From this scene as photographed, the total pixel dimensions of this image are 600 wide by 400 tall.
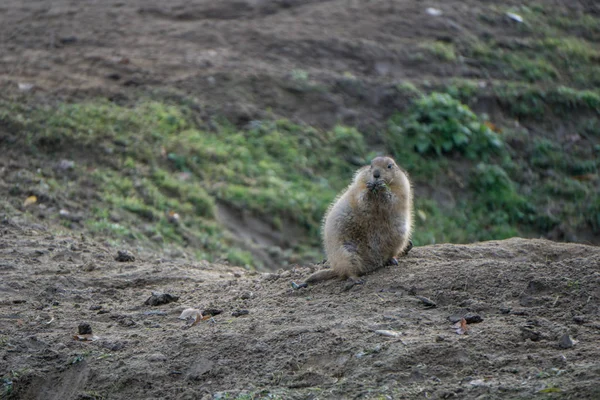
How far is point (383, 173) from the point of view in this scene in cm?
597

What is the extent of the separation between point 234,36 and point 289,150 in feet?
8.66

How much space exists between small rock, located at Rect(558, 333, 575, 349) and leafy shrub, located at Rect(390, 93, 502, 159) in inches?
282

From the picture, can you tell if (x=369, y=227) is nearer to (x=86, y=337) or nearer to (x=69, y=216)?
(x=86, y=337)

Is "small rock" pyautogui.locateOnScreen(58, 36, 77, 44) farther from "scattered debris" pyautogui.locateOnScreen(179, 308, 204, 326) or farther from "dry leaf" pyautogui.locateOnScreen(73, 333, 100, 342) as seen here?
"dry leaf" pyautogui.locateOnScreen(73, 333, 100, 342)

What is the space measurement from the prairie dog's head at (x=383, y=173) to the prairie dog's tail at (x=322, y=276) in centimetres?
68

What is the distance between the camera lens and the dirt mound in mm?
4230

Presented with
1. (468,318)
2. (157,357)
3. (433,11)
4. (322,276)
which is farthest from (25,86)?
(468,318)

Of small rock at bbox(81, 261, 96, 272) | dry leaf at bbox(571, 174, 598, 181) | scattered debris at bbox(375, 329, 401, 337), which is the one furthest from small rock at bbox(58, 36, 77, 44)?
scattered debris at bbox(375, 329, 401, 337)

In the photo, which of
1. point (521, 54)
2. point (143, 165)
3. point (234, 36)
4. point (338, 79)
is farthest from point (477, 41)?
point (143, 165)

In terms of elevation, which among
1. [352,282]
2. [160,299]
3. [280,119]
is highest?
[352,282]

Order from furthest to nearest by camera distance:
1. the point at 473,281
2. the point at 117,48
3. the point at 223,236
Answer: the point at 117,48
the point at 223,236
the point at 473,281

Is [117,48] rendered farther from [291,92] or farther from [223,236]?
[223,236]

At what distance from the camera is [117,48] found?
471 inches

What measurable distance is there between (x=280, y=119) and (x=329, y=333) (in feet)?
22.3
